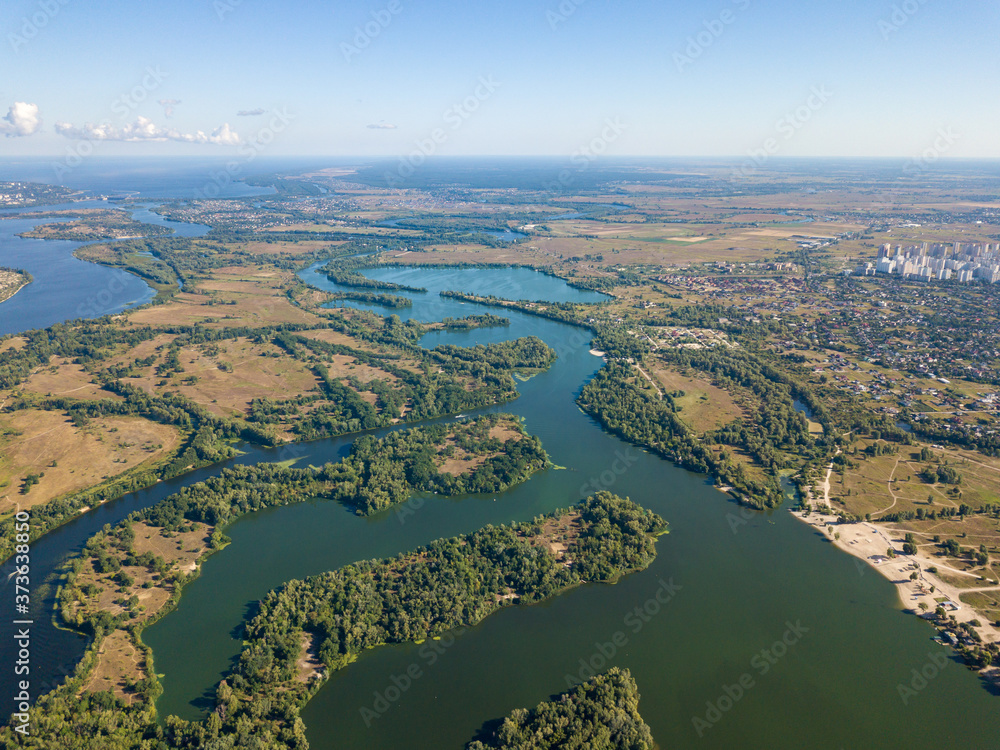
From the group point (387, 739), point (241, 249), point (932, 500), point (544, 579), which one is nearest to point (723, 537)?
point (544, 579)

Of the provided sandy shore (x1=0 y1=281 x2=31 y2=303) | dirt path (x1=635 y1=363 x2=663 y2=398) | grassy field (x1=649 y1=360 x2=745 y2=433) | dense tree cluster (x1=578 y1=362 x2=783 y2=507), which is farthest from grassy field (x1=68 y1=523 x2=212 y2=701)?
sandy shore (x1=0 y1=281 x2=31 y2=303)

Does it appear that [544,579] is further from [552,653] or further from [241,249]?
[241,249]

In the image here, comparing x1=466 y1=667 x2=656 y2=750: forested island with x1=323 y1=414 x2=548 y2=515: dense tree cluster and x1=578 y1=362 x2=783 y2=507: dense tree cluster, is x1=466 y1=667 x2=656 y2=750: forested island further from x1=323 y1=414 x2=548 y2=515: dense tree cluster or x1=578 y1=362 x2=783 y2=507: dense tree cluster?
x1=578 y1=362 x2=783 y2=507: dense tree cluster

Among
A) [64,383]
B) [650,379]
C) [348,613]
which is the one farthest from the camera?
[650,379]

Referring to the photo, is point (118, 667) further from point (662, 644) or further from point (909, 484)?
point (909, 484)

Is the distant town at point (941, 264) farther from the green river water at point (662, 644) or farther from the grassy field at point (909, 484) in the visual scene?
the green river water at point (662, 644)

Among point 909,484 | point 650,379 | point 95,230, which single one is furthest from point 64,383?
point 95,230

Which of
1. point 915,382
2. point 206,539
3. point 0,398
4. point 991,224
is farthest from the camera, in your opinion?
point 991,224
